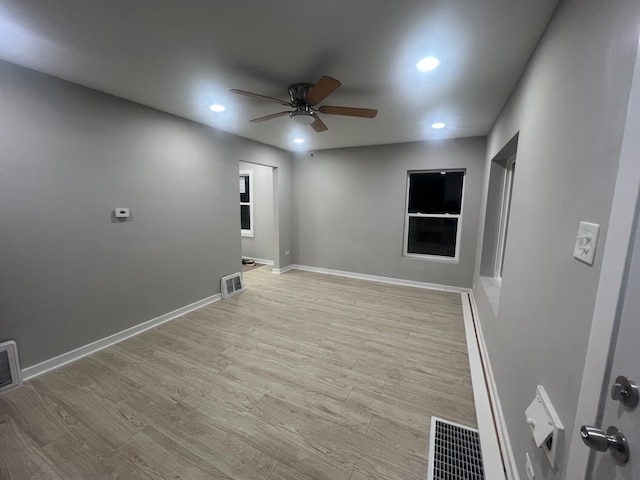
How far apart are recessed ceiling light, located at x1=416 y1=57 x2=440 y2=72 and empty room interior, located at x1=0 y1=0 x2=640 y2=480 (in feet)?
0.16

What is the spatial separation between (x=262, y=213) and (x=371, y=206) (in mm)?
2567

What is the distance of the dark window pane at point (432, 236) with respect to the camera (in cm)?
430

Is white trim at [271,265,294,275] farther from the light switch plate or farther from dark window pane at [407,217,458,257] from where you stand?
the light switch plate

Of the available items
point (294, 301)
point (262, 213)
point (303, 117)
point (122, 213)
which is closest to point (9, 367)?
point (122, 213)

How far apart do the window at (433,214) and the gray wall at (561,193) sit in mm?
2526

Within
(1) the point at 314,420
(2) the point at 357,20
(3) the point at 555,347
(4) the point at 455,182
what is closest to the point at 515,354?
(3) the point at 555,347

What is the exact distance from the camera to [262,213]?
19.4ft

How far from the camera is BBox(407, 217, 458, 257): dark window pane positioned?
430 centimetres

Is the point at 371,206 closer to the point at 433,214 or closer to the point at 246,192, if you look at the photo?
the point at 433,214

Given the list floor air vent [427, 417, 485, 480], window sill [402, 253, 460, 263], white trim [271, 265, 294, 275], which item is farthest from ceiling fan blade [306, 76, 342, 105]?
white trim [271, 265, 294, 275]

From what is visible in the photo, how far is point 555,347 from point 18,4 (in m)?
3.03

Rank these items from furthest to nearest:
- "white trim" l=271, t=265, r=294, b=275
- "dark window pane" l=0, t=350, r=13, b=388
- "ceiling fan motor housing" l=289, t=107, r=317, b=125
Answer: "white trim" l=271, t=265, r=294, b=275 < "ceiling fan motor housing" l=289, t=107, r=317, b=125 < "dark window pane" l=0, t=350, r=13, b=388

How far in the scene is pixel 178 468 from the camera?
1423 millimetres

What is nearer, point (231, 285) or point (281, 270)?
point (231, 285)
